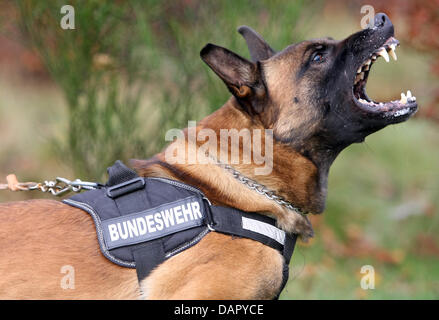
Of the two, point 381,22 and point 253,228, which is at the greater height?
point 381,22

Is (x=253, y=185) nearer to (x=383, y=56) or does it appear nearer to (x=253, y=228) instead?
(x=253, y=228)

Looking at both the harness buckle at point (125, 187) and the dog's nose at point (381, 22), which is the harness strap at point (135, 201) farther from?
the dog's nose at point (381, 22)

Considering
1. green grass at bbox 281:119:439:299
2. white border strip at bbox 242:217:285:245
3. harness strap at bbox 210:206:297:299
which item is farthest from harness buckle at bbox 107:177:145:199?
green grass at bbox 281:119:439:299

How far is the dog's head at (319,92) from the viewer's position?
3.12m

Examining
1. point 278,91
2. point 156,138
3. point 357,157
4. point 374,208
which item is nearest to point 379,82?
point 357,157

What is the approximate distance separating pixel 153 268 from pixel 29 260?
1.91ft

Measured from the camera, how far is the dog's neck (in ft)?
9.73

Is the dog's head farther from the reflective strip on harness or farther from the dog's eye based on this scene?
the reflective strip on harness

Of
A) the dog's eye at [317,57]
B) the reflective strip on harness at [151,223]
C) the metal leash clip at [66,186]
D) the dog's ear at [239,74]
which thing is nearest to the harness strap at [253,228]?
the reflective strip on harness at [151,223]

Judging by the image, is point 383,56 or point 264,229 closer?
point 264,229

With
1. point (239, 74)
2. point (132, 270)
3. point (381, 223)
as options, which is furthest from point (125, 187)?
point (381, 223)

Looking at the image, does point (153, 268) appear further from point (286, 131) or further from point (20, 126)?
point (20, 126)

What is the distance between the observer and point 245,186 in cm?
302

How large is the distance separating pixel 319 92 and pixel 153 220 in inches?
47.6
